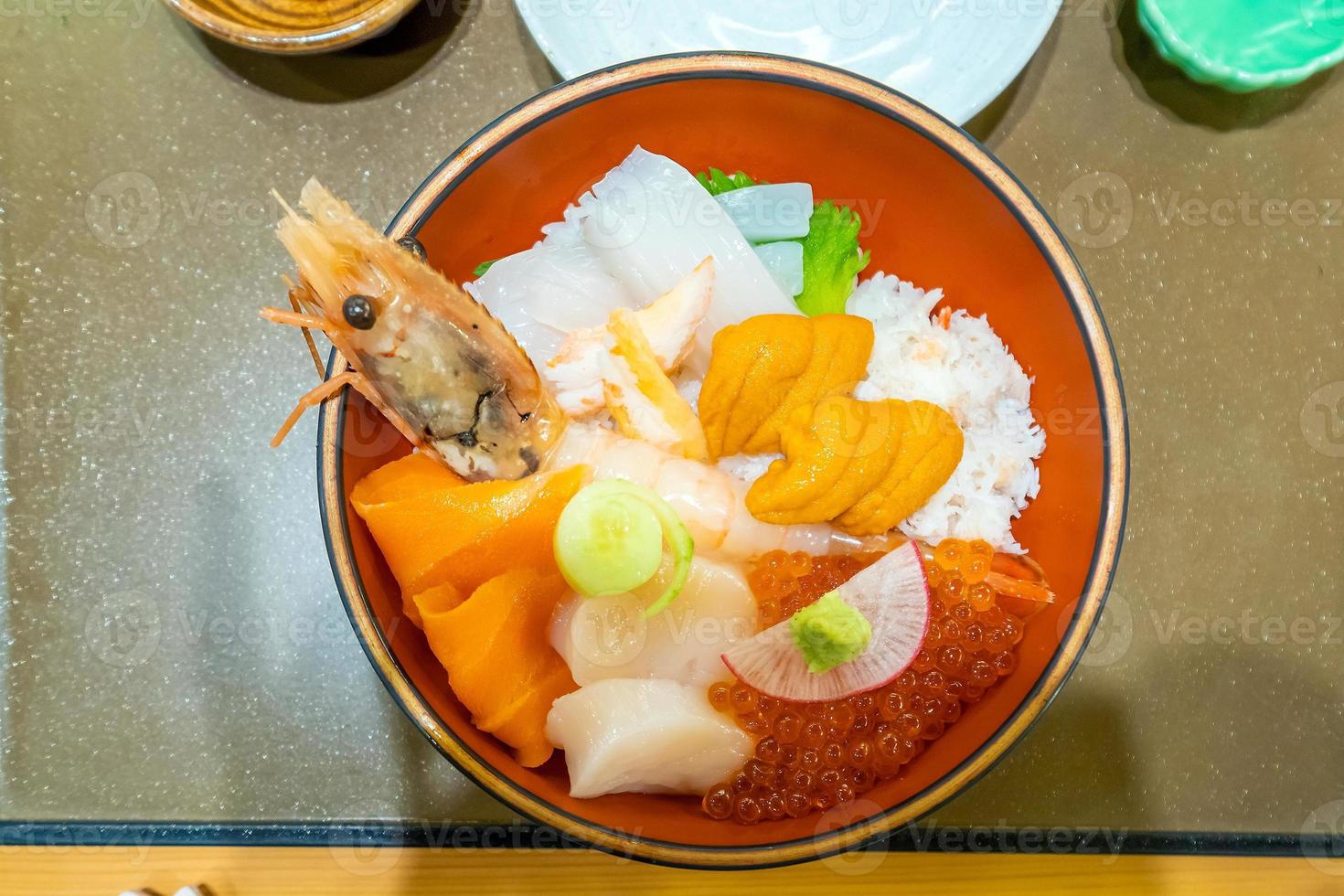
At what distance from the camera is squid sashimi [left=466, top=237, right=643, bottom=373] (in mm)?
1363

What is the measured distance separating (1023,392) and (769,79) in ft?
2.14

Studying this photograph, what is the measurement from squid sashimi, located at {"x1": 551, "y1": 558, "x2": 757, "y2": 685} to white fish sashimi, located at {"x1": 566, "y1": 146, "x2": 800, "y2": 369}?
43cm

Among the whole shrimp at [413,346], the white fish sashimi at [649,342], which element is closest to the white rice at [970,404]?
the white fish sashimi at [649,342]

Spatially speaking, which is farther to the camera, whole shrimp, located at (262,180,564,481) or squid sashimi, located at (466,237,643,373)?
squid sashimi, located at (466,237,643,373)

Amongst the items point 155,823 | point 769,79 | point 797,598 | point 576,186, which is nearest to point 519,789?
point 797,598

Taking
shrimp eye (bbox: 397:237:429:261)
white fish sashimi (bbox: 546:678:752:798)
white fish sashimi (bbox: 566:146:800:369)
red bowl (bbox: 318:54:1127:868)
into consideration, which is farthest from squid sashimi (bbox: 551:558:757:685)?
shrimp eye (bbox: 397:237:429:261)

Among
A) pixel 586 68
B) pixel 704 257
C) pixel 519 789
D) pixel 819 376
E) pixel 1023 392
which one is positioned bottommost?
pixel 519 789

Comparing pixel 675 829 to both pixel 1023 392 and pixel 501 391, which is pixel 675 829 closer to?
pixel 501 391

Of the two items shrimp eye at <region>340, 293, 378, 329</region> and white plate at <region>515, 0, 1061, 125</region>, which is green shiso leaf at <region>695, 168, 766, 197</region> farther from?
shrimp eye at <region>340, 293, 378, 329</region>

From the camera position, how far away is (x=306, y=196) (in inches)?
43.8

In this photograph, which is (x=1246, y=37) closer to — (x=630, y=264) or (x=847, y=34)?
(x=847, y=34)

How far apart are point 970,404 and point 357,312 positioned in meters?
0.96

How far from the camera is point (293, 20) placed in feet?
5.05

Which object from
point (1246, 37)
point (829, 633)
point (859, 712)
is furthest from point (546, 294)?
point (1246, 37)
